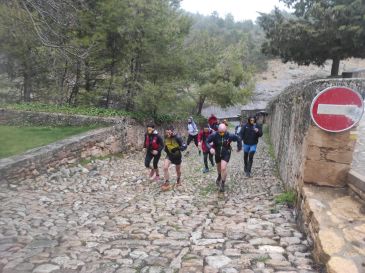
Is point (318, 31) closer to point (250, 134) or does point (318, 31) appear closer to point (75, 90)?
point (250, 134)

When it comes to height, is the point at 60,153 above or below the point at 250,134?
below

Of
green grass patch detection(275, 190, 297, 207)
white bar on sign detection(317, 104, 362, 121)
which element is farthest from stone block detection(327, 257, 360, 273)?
green grass patch detection(275, 190, 297, 207)

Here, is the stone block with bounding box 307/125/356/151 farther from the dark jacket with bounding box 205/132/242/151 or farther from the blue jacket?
the blue jacket

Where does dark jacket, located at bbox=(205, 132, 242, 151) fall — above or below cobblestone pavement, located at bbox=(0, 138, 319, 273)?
above

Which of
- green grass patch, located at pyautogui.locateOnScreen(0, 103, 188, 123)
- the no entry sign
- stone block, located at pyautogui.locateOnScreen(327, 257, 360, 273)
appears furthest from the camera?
green grass patch, located at pyautogui.locateOnScreen(0, 103, 188, 123)

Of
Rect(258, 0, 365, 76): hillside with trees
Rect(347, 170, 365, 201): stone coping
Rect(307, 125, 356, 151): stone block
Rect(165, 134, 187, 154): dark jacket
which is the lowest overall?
Rect(165, 134, 187, 154): dark jacket

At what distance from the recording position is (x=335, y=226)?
4.46 metres

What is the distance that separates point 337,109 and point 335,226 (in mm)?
1935

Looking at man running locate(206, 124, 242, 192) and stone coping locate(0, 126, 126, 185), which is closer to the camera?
man running locate(206, 124, 242, 192)

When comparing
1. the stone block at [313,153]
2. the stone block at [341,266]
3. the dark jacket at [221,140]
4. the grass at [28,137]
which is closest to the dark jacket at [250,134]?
the dark jacket at [221,140]

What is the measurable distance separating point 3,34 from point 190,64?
9691 mm

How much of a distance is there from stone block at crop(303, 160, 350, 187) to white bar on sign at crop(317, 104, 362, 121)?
32.8 inches

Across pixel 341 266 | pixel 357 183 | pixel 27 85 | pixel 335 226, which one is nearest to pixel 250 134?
pixel 357 183

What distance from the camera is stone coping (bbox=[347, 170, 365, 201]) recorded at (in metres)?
5.04
